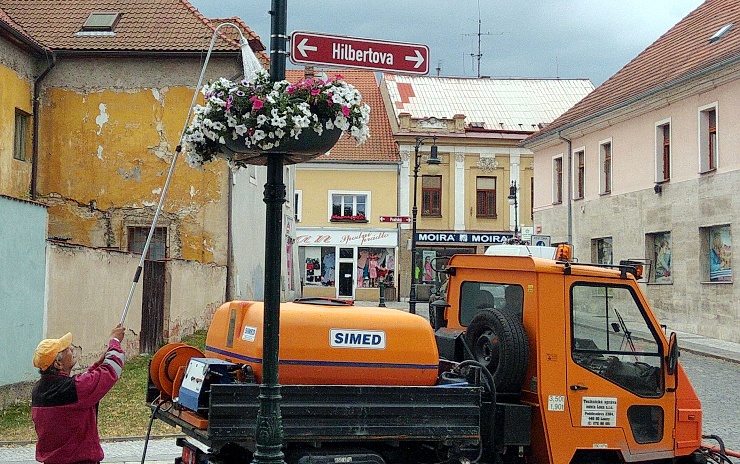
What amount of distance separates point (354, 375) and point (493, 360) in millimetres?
1122

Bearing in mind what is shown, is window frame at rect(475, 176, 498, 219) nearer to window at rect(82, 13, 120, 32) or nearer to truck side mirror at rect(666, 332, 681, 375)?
window at rect(82, 13, 120, 32)

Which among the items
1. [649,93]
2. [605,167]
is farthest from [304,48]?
[605,167]

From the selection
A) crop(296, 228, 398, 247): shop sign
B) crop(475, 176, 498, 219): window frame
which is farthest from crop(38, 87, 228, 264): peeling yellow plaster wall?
crop(475, 176, 498, 219): window frame

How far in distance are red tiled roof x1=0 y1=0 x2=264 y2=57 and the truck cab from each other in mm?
17236

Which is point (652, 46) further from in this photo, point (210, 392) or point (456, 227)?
point (210, 392)

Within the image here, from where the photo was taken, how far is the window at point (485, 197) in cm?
4934

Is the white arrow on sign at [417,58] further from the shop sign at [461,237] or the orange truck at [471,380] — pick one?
the shop sign at [461,237]

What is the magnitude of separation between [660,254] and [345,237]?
A: 2254 cm

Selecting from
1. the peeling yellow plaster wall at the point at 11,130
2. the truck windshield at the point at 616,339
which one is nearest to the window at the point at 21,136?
the peeling yellow plaster wall at the point at 11,130

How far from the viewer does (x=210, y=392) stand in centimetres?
529

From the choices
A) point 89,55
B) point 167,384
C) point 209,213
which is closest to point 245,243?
point 209,213

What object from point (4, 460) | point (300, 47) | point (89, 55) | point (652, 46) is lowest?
point (4, 460)

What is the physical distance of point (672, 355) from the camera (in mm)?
6582

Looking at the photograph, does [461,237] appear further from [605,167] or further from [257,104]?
[257,104]
